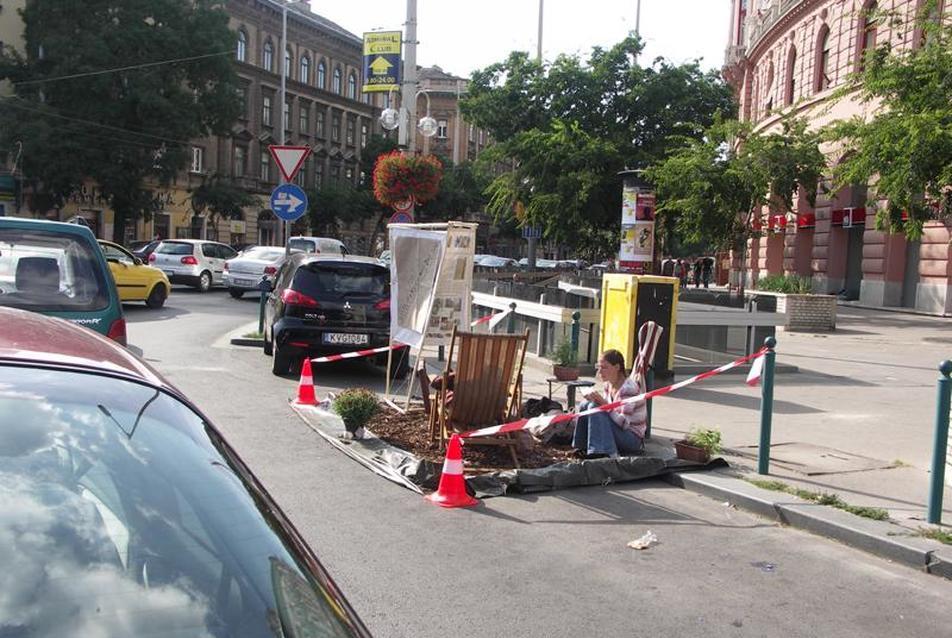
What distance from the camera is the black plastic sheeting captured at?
6.81 m

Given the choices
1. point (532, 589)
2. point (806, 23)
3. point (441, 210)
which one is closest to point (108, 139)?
point (806, 23)

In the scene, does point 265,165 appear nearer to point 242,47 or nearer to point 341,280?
point 242,47

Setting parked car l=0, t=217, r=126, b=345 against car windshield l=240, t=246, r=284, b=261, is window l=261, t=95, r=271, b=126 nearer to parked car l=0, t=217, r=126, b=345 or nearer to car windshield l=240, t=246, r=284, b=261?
car windshield l=240, t=246, r=284, b=261

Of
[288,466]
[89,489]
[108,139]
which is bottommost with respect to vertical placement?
[288,466]

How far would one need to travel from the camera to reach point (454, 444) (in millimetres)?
6402

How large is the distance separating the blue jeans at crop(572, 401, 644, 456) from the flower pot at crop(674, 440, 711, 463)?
38cm

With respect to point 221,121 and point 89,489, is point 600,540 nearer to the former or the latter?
point 89,489

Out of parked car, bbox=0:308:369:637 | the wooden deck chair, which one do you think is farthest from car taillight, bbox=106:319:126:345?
parked car, bbox=0:308:369:637

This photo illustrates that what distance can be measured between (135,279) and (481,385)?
1498 cm

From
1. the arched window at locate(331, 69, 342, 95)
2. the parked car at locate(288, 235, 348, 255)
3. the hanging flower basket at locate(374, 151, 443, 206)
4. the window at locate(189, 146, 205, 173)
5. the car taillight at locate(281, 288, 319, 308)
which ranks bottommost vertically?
Answer: the car taillight at locate(281, 288, 319, 308)

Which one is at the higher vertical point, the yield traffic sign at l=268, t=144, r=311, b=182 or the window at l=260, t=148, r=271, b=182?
the window at l=260, t=148, r=271, b=182

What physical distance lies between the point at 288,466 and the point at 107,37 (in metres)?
37.9

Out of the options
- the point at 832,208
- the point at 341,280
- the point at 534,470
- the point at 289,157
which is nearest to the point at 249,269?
the point at 289,157

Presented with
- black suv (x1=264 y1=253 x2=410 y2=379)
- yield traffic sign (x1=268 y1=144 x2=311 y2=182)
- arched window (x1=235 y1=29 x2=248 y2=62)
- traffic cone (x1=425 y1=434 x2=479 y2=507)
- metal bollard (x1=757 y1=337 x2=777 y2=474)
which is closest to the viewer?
traffic cone (x1=425 y1=434 x2=479 y2=507)
